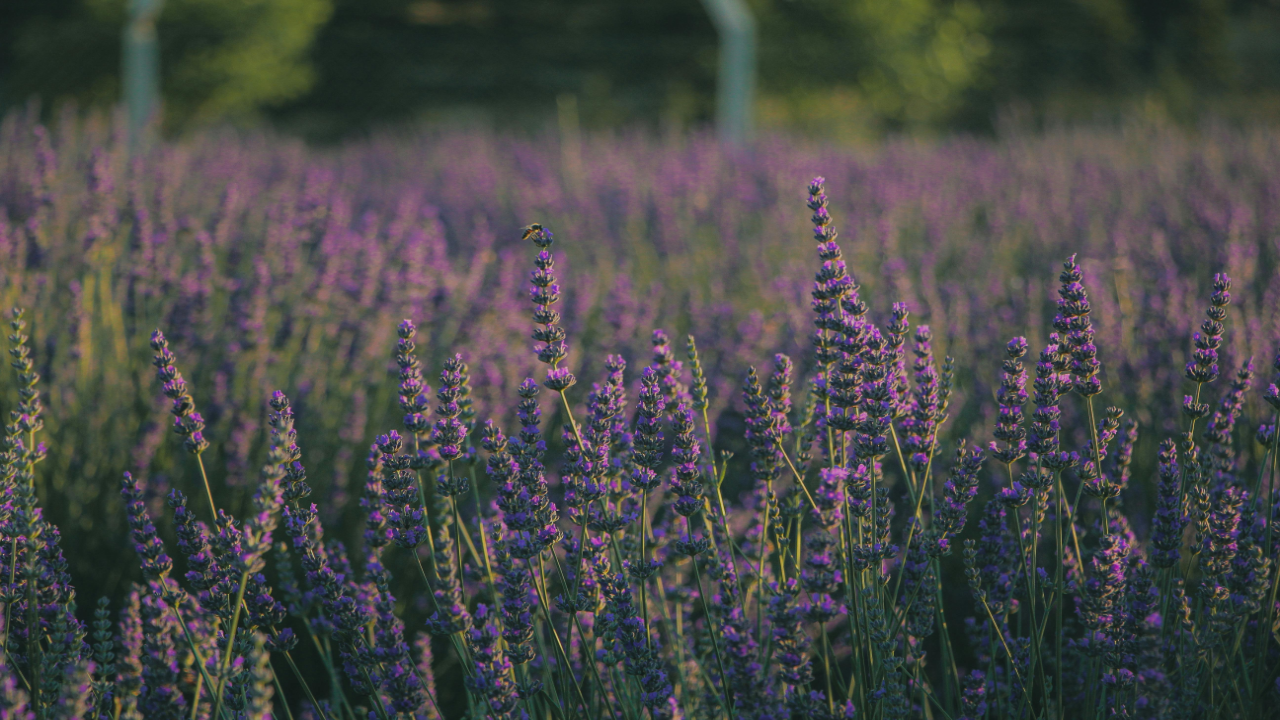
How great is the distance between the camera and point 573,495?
129 centimetres

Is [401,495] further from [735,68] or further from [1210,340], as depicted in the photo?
[735,68]

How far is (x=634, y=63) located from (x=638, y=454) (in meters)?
15.0

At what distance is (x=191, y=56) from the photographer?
1316 centimetres

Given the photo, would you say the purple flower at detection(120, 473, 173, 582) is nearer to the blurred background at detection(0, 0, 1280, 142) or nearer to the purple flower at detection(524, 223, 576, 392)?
the purple flower at detection(524, 223, 576, 392)

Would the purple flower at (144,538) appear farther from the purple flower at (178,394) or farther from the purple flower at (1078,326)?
the purple flower at (1078,326)

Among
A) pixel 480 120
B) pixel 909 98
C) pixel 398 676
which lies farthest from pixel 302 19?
pixel 398 676

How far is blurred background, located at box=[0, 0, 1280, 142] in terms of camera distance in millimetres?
13055

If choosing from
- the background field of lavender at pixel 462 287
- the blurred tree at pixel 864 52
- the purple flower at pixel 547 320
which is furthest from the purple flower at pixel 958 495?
the blurred tree at pixel 864 52

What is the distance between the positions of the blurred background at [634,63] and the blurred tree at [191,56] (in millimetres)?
28

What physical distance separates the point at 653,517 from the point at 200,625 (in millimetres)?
1098

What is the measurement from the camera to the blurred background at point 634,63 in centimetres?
1305

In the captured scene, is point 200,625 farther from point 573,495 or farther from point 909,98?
point 909,98

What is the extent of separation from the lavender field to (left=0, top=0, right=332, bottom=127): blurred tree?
321 inches

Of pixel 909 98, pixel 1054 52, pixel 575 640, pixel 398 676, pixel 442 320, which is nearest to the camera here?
pixel 398 676
